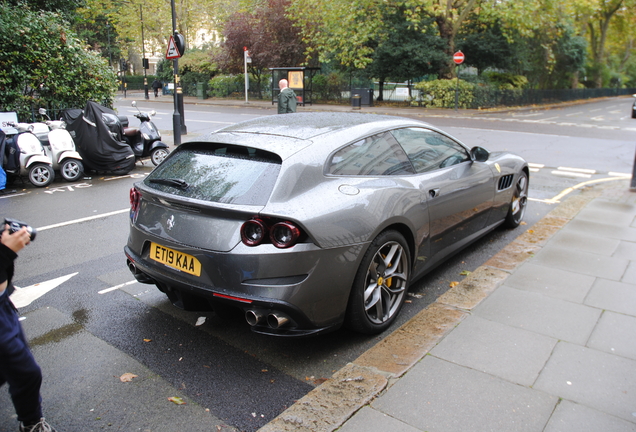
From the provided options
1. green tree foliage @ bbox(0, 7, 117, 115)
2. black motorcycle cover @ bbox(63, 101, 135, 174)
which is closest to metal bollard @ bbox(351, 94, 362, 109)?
green tree foliage @ bbox(0, 7, 117, 115)

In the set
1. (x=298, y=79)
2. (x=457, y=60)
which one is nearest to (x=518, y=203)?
(x=457, y=60)

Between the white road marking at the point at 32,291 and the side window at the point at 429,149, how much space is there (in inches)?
133

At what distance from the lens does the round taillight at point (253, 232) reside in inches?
121

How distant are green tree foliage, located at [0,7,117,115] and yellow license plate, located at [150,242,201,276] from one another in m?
9.76

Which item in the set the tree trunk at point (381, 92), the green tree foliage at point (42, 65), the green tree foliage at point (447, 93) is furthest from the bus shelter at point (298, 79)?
the green tree foliage at point (42, 65)

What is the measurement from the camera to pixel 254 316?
309 centimetres

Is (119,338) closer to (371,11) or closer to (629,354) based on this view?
(629,354)

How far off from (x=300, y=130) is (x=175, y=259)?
1346mm

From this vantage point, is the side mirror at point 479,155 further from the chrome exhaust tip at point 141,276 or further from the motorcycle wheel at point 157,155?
the motorcycle wheel at point 157,155

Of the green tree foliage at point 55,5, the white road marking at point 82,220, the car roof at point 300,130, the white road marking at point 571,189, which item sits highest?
the green tree foliage at point 55,5

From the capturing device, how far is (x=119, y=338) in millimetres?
3719

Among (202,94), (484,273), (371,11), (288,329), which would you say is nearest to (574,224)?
(484,273)

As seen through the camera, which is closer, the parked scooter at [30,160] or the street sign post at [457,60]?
the parked scooter at [30,160]

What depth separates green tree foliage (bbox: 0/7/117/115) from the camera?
1107 centimetres
